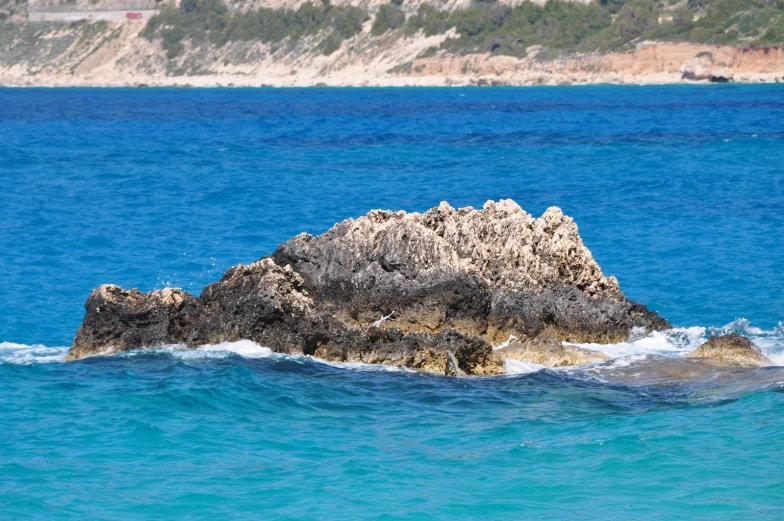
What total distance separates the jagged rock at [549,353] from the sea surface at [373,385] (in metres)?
0.36

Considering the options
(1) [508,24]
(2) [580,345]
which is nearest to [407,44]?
(1) [508,24]

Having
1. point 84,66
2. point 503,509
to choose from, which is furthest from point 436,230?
point 84,66

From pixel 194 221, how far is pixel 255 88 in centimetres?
12423

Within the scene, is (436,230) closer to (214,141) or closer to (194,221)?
(194,221)

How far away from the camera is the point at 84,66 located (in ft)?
589

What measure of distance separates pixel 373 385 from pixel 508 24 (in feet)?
468

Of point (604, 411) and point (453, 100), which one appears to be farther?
point (453, 100)

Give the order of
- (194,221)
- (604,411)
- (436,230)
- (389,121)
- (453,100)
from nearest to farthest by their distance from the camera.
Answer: (604,411) → (436,230) → (194,221) → (389,121) → (453,100)

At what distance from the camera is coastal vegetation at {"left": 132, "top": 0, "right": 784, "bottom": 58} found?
131 meters

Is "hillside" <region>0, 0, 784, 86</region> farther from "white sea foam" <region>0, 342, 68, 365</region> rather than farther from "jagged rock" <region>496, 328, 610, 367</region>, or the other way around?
"white sea foam" <region>0, 342, 68, 365</region>

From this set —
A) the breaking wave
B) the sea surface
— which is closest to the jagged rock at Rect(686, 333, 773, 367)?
the breaking wave

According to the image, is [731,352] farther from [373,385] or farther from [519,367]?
[373,385]

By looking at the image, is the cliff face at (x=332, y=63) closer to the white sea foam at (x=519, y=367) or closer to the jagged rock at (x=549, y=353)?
the jagged rock at (x=549, y=353)

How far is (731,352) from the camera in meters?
15.8
